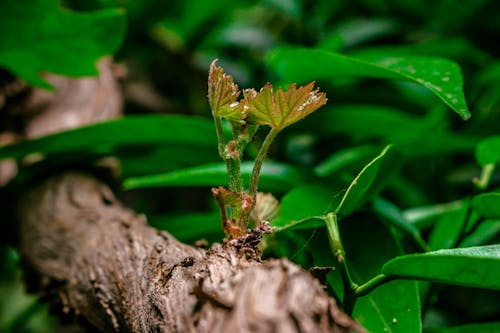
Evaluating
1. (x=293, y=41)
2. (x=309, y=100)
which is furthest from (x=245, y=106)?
(x=293, y=41)

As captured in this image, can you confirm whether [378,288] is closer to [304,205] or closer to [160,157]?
[304,205]

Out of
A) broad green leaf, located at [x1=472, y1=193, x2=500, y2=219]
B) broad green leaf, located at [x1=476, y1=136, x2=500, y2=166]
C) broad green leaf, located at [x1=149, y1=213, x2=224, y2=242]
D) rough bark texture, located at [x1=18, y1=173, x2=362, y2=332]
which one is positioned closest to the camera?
rough bark texture, located at [x1=18, y1=173, x2=362, y2=332]

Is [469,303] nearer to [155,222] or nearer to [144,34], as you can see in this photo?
[155,222]

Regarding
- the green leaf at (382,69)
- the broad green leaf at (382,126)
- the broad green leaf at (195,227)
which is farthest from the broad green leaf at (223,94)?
the broad green leaf at (382,126)

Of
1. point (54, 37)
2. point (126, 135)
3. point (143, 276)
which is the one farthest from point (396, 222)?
point (54, 37)

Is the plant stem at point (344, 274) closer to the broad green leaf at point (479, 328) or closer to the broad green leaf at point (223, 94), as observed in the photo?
the broad green leaf at point (223, 94)

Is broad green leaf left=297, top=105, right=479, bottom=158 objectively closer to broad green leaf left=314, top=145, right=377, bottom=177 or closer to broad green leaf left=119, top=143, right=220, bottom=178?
broad green leaf left=314, top=145, right=377, bottom=177

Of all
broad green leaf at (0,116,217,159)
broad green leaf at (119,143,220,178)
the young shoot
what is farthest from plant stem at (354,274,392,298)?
broad green leaf at (119,143,220,178)
